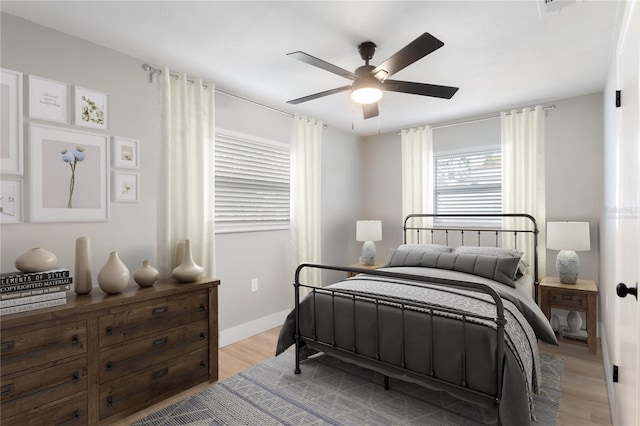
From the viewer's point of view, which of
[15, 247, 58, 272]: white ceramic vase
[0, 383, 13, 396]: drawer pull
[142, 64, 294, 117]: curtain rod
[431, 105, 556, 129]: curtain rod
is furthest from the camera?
[431, 105, 556, 129]: curtain rod

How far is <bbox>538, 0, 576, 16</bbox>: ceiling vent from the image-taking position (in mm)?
1767

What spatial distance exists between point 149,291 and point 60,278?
1.61ft

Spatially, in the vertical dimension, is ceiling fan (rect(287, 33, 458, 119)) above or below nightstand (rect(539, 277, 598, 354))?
above

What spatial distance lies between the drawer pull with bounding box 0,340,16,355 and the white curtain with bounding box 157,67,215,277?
107cm

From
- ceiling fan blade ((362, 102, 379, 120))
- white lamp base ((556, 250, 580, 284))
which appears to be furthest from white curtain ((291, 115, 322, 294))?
white lamp base ((556, 250, 580, 284))

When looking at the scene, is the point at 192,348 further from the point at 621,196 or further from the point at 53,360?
the point at 621,196

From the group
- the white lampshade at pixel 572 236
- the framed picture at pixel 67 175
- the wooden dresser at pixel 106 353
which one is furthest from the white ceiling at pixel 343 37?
the wooden dresser at pixel 106 353

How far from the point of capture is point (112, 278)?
2.10 m

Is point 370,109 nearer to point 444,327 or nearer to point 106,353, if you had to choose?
point 444,327

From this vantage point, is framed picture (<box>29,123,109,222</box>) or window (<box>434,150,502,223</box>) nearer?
framed picture (<box>29,123,109,222</box>)

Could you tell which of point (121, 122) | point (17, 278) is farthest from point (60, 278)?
point (121, 122)

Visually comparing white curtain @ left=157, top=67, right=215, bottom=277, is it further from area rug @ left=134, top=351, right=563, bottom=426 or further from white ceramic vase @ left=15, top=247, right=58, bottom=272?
area rug @ left=134, top=351, right=563, bottom=426

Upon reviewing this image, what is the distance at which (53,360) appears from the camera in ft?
5.78

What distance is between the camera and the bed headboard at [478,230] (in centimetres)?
351
